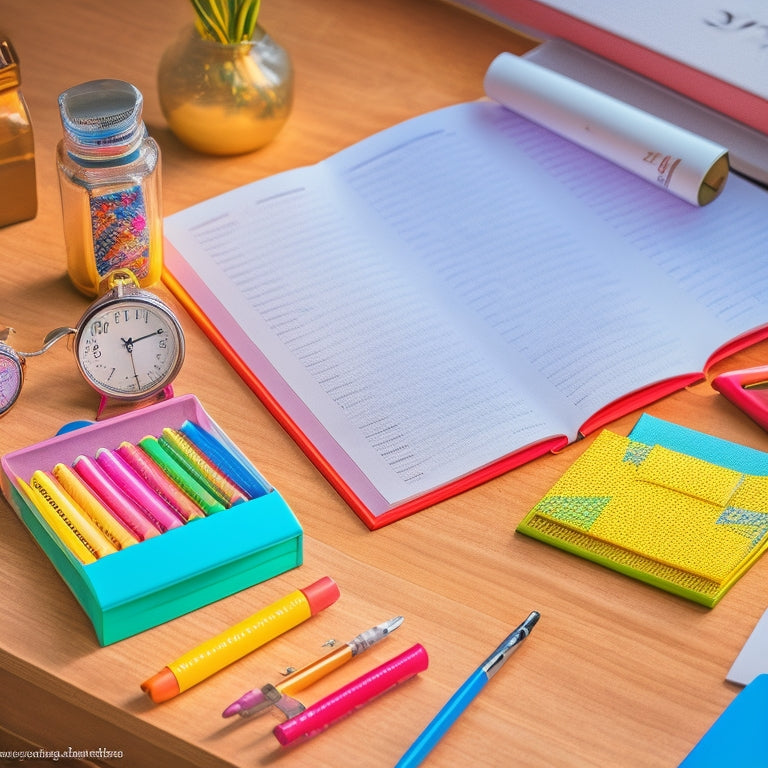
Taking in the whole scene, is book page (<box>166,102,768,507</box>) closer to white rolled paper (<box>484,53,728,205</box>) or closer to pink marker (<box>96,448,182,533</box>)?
white rolled paper (<box>484,53,728,205</box>)

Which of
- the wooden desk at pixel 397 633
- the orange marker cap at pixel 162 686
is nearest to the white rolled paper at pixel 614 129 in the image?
the wooden desk at pixel 397 633

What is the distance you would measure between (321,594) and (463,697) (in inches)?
Answer: 4.5

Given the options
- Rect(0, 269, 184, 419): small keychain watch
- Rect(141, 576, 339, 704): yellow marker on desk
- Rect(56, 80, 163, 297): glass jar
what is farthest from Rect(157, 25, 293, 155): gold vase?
Rect(141, 576, 339, 704): yellow marker on desk

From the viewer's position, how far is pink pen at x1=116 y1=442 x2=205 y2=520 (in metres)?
0.77

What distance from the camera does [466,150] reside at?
3.82ft

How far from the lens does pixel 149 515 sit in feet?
2.53

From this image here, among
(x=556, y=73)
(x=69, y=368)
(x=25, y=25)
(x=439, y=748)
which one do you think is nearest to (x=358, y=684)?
(x=439, y=748)

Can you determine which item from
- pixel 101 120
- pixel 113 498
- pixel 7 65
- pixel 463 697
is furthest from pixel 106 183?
pixel 463 697

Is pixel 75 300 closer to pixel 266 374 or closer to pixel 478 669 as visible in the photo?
pixel 266 374

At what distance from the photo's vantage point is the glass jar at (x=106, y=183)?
35.0 inches

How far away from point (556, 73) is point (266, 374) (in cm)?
51

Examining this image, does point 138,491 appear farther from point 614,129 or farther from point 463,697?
point 614,129

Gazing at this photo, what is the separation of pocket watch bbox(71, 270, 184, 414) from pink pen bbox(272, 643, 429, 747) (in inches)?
12.1

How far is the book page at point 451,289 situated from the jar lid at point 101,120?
0.48 ft
